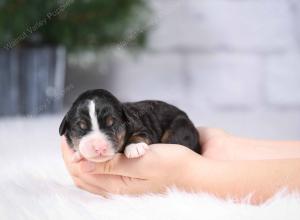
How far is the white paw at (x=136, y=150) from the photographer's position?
1.15 meters

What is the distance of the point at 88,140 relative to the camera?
108cm

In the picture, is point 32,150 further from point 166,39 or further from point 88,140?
point 166,39

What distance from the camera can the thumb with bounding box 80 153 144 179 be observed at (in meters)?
1.17

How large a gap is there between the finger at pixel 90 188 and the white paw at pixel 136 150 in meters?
0.10

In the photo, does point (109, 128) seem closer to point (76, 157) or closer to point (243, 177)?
point (76, 157)

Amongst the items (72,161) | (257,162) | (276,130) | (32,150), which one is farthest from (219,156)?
(276,130)

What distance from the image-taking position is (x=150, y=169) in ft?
3.84

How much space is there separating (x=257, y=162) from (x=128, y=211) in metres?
0.29

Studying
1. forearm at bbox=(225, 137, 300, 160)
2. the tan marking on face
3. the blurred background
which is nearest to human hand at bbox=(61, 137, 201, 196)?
the tan marking on face

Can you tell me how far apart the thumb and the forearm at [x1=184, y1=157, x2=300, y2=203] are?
10cm

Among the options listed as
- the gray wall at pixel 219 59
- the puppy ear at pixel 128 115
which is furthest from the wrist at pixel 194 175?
the gray wall at pixel 219 59

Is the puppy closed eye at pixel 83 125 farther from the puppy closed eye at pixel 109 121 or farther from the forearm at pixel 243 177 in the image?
the forearm at pixel 243 177

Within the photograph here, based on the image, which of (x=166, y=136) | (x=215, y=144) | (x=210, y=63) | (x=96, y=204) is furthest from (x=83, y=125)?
(x=210, y=63)

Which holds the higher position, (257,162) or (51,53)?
(51,53)
